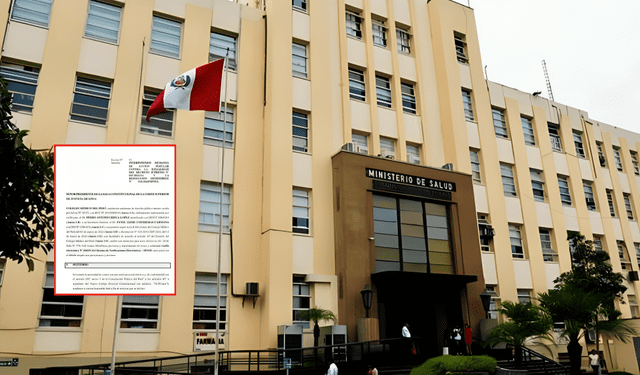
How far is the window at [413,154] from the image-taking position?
24.9 meters

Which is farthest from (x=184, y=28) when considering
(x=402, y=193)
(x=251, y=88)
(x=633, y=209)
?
(x=633, y=209)

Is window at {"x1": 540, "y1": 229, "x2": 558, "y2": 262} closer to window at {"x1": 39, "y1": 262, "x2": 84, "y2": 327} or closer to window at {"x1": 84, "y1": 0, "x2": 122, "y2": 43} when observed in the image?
window at {"x1": 39, "y1": 262, "x2": 84, "y2": 327}

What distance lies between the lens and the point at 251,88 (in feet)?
72.3

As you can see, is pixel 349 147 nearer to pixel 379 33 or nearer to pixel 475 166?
pixel 379 33

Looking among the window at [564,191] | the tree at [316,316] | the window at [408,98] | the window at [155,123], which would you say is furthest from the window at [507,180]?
the window at [155,123]

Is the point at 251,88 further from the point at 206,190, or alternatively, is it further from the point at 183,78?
the point at 183,78

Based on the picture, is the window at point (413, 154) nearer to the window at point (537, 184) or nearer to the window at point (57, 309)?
the window at point (537, 184)

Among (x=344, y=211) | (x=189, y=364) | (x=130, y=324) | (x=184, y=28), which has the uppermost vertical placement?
(x=184, y=28)

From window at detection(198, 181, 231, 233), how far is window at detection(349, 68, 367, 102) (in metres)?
8.58

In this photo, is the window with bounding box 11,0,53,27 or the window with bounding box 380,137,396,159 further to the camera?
the window with bounding box 380,137,396,159

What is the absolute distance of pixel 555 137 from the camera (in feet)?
107

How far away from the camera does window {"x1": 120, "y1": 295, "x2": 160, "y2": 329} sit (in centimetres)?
1738

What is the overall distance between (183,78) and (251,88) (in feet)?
26.2

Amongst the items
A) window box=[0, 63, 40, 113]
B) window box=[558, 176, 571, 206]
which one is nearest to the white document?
window box=[0, 63, 40, 113]
